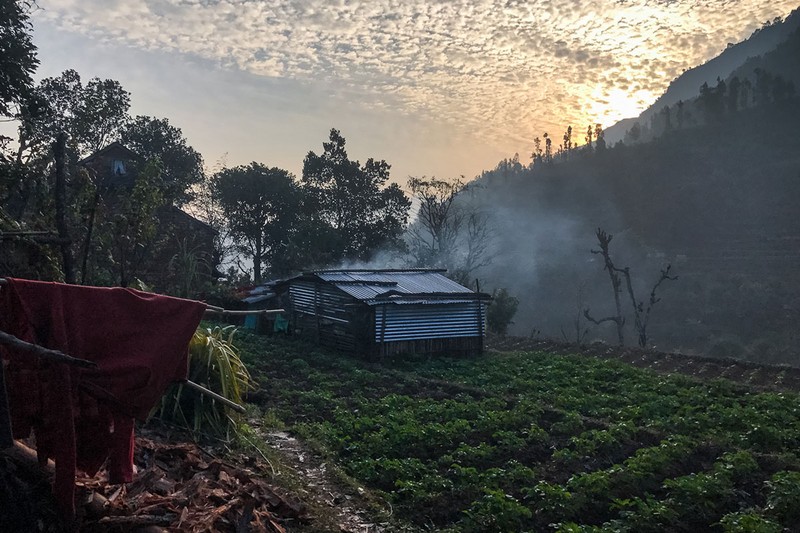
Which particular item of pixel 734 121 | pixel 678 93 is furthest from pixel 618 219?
pixel 678 93

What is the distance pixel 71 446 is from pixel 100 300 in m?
1.19

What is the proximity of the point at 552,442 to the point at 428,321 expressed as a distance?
9858 millimetres

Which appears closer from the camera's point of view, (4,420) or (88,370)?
(4,420)

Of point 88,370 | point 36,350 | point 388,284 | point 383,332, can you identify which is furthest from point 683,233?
point 36,350

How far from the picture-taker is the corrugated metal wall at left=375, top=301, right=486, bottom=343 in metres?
19.2

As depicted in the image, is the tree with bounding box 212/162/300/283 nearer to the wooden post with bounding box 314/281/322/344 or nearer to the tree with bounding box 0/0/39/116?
the wooden post with bounding box 314/281/322/344

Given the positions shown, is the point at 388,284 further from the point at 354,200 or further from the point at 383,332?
the point at 354,200

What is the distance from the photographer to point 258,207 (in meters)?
41.3

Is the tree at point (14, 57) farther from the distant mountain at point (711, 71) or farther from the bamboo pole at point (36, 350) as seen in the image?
the distant mountain at point (711, 71)

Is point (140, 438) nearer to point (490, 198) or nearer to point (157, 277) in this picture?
point (157, 277)

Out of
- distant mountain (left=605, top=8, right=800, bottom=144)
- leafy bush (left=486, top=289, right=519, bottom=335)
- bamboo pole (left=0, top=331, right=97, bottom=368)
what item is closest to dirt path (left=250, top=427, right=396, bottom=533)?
bamboo pole (left=0, top=331, right=97, bottom=368)

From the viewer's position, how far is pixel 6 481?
4906 millimetres

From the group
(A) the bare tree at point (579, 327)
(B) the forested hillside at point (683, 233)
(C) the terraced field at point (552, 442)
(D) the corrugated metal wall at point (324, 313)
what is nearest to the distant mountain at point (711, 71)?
(B) the forested hillside at point (683, 233)

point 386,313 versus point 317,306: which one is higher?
Result: point 317,306
